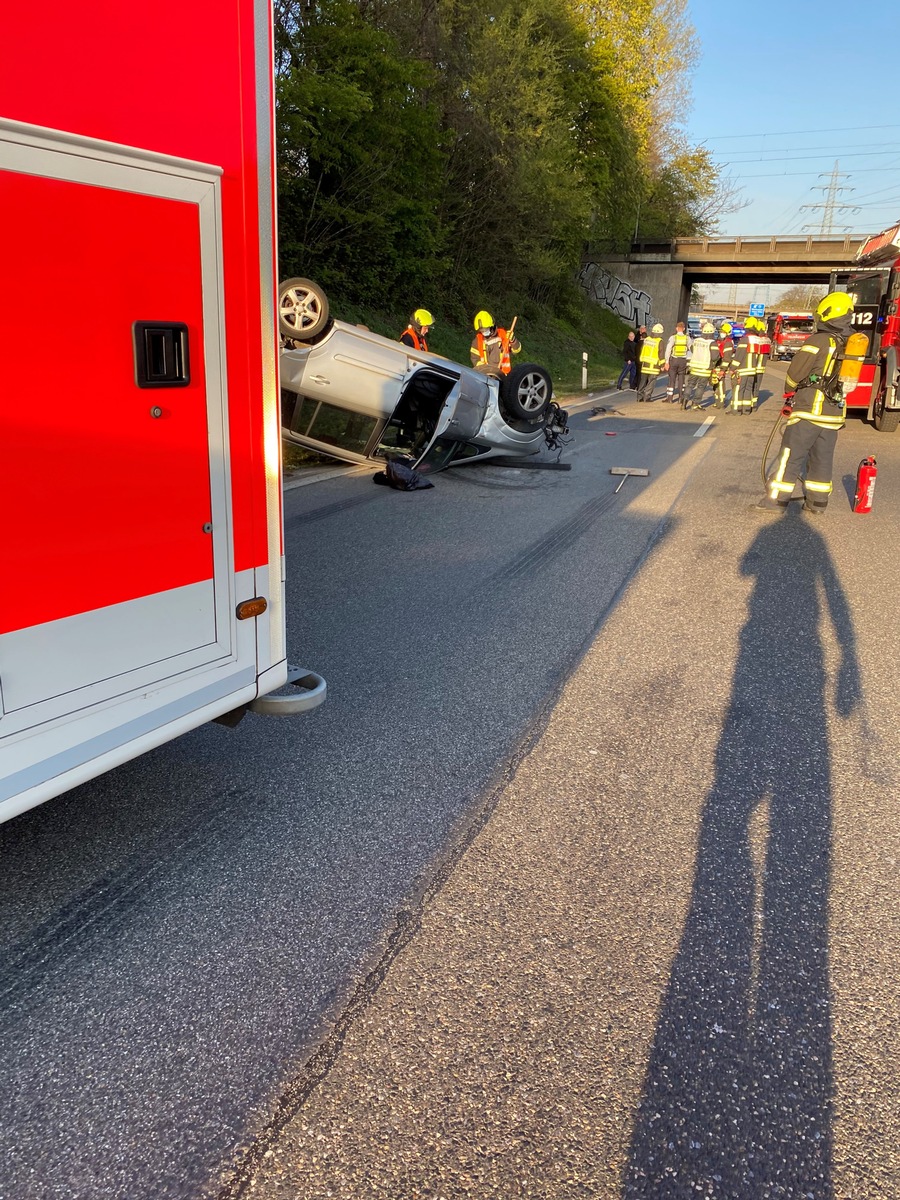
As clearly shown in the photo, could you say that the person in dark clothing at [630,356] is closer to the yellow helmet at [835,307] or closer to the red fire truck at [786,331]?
the yellow helmet at [835,307]

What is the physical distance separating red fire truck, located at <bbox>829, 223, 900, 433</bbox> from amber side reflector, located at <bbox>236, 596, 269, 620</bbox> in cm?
1475

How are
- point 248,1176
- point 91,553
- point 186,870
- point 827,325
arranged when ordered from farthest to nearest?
point 827,325, point 186,870, point 91,553, point 248,1176

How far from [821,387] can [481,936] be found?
689cm

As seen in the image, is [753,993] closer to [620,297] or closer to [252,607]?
[252,607]

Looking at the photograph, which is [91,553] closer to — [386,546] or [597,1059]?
[597,1059]

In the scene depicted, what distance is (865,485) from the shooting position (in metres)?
8.60

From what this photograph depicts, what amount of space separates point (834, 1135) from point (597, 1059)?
577mm

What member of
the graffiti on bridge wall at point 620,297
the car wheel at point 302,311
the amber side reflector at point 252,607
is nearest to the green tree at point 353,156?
the car wheel at point 302,311

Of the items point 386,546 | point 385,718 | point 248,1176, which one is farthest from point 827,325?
point 248,1176

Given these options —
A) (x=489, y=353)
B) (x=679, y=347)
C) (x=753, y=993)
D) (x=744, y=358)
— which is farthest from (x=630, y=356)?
(x=753, y=993)

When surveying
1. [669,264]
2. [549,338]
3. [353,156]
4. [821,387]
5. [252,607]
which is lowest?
[252,607]

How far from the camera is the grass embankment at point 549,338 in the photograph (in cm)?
2207

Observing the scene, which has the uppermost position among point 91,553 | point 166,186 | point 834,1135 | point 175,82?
point 175,82

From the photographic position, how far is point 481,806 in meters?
3.42
